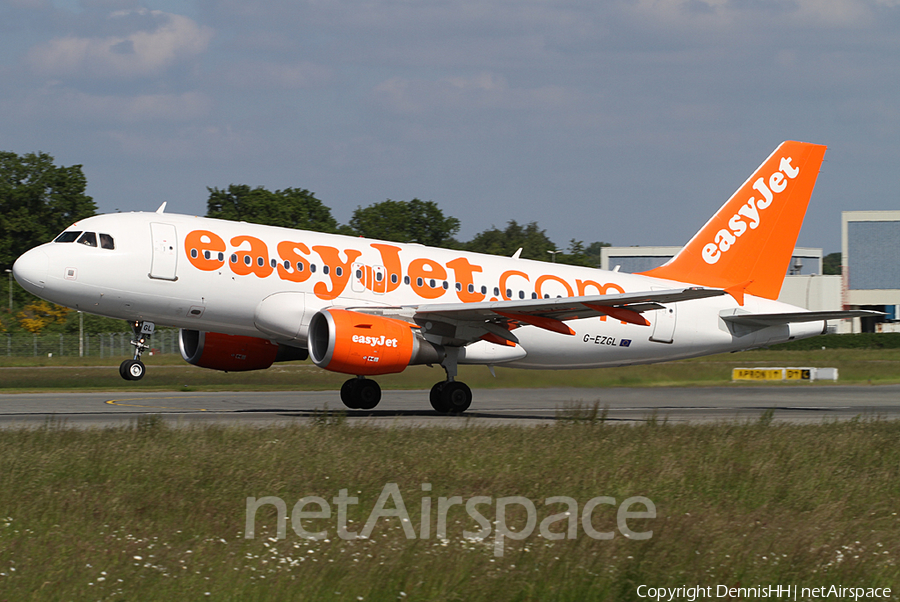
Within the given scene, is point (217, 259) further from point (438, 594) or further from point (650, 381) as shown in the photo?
point (650, 381)

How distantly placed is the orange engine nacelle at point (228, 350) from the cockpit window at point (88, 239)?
3.63 meters

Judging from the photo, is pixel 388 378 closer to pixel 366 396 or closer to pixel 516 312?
pixel 366 396

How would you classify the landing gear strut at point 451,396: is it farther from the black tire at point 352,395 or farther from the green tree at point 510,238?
the green tree at point 510,238

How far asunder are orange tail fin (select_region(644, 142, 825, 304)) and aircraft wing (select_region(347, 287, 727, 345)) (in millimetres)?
5955

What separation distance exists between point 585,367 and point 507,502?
1611 centimetres

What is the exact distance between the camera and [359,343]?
1988 centimetres

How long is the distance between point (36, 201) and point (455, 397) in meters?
80.5

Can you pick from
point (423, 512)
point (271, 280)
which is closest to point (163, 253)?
point (271, 280)

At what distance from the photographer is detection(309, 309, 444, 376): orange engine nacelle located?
19734 millimetres

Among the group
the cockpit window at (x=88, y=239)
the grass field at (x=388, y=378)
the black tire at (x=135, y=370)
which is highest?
the cockpit window at (x=88, y=239)

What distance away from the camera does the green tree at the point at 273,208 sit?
342 ft

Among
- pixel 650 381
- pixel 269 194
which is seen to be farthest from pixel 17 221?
pixel 650 381

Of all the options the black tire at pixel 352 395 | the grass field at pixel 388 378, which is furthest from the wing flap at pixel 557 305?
the grass field at pixel 388 378

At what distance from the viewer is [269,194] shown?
108m
